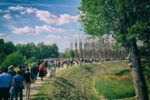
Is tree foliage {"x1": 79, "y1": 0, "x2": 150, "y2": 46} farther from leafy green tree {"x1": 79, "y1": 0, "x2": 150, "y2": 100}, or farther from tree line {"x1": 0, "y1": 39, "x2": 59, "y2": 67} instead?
tree line {"x1": 0, "y1": 39, "x2": 59, "y2": 67}

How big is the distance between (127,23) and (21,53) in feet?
214

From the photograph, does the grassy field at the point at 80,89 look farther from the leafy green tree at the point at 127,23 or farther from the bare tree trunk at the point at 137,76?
the leafy green tree at the point at 127,23

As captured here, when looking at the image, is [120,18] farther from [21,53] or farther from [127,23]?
[21,53]

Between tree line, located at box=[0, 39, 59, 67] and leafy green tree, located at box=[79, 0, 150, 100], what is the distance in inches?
1524

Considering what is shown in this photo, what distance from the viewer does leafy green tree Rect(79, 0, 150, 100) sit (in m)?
7.94

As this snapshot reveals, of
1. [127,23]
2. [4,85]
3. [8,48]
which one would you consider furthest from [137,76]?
[8,48]

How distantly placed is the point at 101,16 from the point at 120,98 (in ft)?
32.6

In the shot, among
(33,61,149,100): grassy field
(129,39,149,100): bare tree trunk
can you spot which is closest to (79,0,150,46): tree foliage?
(129,39,149,100): bare tree trunk

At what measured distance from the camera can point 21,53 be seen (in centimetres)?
6216

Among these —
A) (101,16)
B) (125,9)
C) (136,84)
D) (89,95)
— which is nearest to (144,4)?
(125,9)

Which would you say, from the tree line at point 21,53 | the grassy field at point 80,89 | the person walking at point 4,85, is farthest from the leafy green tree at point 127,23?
the tree line at point 21,53

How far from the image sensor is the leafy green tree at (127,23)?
26.0 ft

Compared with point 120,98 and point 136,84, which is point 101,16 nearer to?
point 136,84

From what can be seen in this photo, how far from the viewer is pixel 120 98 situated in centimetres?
1248
